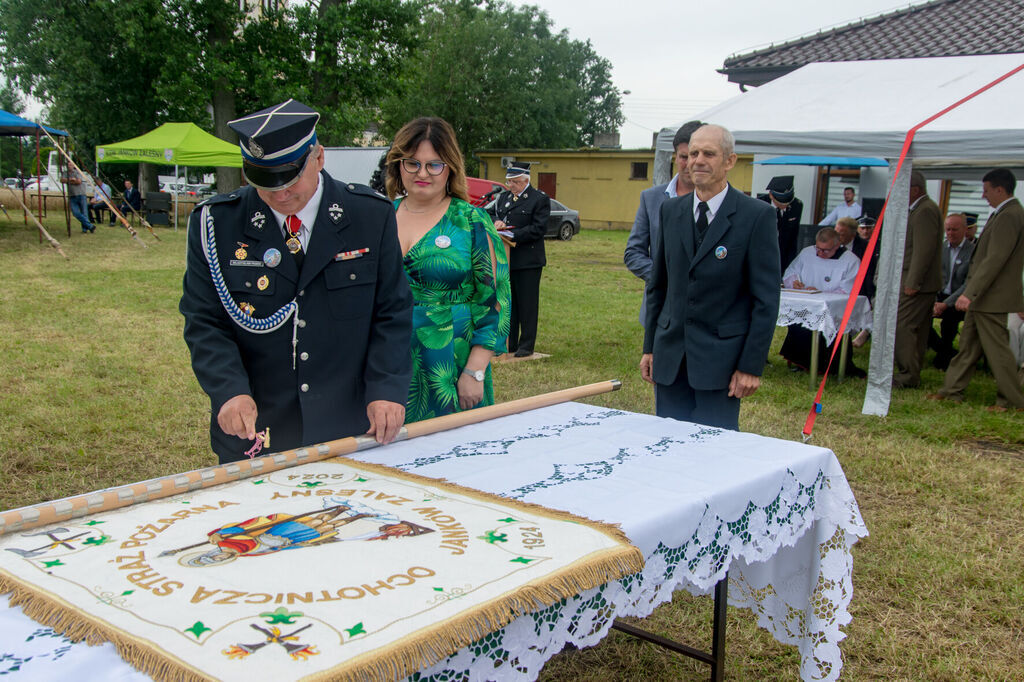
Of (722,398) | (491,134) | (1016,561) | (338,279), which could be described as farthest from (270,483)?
(491,134)

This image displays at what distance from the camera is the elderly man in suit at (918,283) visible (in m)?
7.24

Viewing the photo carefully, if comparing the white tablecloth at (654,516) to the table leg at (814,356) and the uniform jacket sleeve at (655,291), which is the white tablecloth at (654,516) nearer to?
the uniform jacket sleeve at (655,291)

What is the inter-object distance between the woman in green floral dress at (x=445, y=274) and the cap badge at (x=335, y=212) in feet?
1.95

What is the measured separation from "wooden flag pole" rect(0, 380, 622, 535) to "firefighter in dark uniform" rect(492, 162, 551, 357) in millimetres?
5236

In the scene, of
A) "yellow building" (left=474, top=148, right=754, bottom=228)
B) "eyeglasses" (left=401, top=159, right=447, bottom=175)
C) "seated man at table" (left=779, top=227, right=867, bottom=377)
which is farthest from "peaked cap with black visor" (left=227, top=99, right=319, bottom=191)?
"yellow building" (left=474, top=148, right=754, bottom=228)

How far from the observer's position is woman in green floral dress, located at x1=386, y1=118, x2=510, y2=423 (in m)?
2.87

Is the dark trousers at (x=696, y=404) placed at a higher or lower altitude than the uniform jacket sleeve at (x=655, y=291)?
lower

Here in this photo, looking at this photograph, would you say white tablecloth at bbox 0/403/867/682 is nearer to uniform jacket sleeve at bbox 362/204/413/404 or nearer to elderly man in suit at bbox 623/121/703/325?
uniform jacket sleeve at bbox 362/204/413/404

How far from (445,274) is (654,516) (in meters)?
1.50

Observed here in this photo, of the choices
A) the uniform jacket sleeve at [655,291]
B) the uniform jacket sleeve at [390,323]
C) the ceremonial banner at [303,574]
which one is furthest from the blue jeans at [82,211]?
the ceremonial banner at [303,574]

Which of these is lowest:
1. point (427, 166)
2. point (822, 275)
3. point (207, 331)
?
point (822, 275)

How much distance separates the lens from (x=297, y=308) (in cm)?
220

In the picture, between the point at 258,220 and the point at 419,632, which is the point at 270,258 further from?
the point at 419,632

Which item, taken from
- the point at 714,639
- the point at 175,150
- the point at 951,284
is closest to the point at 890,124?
the point at 951,284
